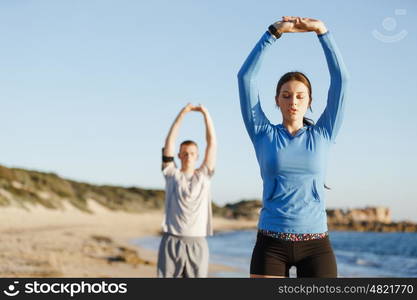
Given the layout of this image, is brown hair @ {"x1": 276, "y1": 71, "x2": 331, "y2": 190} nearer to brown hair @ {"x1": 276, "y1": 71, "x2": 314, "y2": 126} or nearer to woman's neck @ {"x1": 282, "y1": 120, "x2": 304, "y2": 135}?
brown hair @ {"x1": 276, "y1": 71, "x2": 314, "y2": 126}

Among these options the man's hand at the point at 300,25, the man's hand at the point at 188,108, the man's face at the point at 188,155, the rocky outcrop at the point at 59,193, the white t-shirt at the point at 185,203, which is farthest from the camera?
the rocky outcrop at the point at 59,193

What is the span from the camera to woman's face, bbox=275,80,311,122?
12.0ft

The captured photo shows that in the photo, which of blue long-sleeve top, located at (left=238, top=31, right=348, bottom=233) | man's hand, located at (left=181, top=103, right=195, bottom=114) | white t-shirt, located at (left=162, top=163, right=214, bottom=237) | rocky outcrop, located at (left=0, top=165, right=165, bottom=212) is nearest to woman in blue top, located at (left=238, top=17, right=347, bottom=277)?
blue long-sleeve top, located at (left=238, top=31, right=348, bottom=233)

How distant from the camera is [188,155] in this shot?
629 cm

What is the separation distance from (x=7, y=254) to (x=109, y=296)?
1108 cm

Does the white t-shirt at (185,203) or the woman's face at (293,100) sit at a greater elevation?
the woman's face at (293,100)

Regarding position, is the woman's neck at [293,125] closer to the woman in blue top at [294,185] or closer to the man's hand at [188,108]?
the woman in blue top at [294,185]

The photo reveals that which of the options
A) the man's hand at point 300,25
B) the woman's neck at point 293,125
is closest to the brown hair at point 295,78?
the woman's neck at point 293,125

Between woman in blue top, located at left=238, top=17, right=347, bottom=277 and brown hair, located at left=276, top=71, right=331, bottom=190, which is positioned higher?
brown hair, located at left=276, top=71, right=331, bottom=190

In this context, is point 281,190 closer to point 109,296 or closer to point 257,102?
point 257,102

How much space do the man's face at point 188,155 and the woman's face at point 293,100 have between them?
8.54 feet

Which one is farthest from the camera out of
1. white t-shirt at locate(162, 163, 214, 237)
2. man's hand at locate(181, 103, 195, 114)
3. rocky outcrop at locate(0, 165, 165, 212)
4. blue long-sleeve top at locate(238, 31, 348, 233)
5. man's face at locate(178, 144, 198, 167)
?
rocky outcrop at locate(0, 165, 165, 212)

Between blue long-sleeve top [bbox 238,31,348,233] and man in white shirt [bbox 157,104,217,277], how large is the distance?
2.49m

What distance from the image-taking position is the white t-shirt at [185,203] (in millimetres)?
6156
